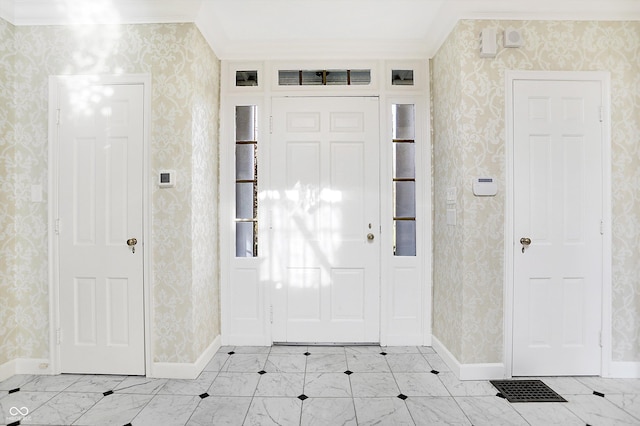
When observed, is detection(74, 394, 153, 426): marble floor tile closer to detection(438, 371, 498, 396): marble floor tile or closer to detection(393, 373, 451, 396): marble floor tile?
detection(393, 373, 451, 396): marble floor tile

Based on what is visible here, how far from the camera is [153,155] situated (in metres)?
2.49

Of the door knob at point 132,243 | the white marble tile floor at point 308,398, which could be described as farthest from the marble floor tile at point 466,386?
the door knob at point 132,243

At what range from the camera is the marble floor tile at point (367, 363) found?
2.60 meters

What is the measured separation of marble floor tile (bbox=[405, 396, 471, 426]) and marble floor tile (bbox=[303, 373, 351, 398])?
16.9 inches

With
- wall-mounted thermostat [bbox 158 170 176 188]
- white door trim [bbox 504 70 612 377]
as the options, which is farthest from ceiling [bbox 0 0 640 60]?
wall-mounted thermostat [bbox 158 170 176 188]

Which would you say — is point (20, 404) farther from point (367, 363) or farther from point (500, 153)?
point (500, 153)

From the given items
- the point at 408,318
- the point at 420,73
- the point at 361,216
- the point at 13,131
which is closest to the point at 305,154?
the point at 361,216

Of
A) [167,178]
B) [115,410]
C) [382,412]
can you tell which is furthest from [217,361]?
[167,178]

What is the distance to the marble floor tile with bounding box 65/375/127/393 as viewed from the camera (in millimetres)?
2334

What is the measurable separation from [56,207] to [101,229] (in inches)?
14.9

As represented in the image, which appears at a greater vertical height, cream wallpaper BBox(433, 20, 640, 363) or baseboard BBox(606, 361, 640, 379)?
cream wallpaper BBox(433, 20, 640, 363)

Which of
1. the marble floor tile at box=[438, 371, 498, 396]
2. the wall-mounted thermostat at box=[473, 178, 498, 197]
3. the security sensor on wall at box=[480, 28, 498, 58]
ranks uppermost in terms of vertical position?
the security sensor on wall at box=[480, 28, 498, 58]

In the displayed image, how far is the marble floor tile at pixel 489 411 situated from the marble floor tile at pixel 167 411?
1706 mm

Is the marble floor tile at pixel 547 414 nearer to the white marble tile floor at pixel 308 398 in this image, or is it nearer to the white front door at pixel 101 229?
the white marble tile floor at pixel 308 398
